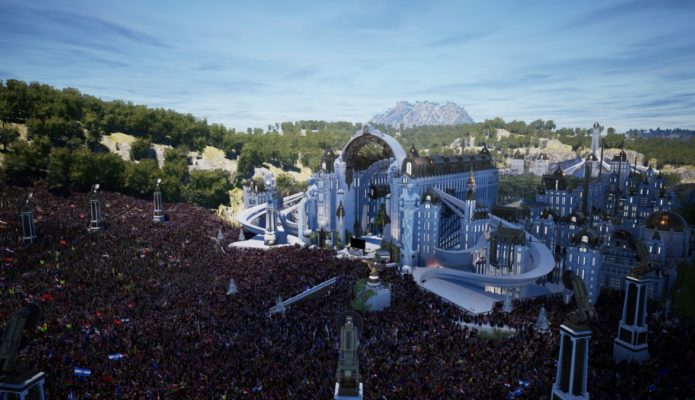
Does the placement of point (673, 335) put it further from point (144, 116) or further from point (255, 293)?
point (144, 116)

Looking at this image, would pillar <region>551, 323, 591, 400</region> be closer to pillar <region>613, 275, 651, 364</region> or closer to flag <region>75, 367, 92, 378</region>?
pillar <region>613, 275, 651, 364</region>

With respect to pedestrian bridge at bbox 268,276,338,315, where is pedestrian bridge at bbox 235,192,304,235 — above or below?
above

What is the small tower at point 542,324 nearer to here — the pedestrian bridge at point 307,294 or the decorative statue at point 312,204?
the pedestrian bridge at point 307,294

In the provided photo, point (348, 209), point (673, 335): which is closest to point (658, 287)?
point (673, 335)

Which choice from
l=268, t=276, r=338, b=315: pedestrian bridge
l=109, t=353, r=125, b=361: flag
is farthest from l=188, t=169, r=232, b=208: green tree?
l=109, t=353, r=125, b=361: flag

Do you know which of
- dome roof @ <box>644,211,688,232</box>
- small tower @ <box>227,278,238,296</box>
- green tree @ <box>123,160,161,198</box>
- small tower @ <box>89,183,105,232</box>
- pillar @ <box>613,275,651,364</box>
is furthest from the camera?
green tree @ <box>123,160,161,198</box>

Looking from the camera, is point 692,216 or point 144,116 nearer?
point 692,216
